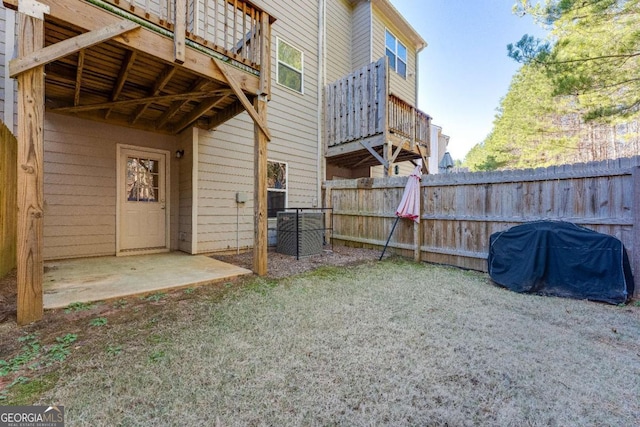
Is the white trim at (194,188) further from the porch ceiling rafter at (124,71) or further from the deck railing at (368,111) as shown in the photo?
the deck railing at (368,111)

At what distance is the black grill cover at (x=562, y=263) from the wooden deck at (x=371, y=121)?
332 cm

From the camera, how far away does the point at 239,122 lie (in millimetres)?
5973

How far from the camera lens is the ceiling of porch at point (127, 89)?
3123 millimetres

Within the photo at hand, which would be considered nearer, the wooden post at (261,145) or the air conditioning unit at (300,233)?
the wooden post at (261,145)

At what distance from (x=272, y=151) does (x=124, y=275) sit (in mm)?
3954

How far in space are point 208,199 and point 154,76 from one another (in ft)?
7.85

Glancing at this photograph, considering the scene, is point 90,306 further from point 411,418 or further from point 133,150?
point 133,150

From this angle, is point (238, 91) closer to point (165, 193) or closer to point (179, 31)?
point (179, 31)

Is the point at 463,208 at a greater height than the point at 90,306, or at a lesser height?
greater

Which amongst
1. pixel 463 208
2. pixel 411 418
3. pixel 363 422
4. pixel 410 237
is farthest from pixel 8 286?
pixel 463 208

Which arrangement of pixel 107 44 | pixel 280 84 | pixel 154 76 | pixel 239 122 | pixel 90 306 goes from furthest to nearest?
pixel 280 84 → pixel 239 122 → pixel 154 76 → pixel 107 44 → pixel 90 306

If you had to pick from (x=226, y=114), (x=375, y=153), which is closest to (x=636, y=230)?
(x=375, y=153)

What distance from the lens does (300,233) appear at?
536 centimetres

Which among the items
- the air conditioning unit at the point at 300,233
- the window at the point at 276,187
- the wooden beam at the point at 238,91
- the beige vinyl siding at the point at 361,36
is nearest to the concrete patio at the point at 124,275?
the air conditioning unit at the point at 300,233
